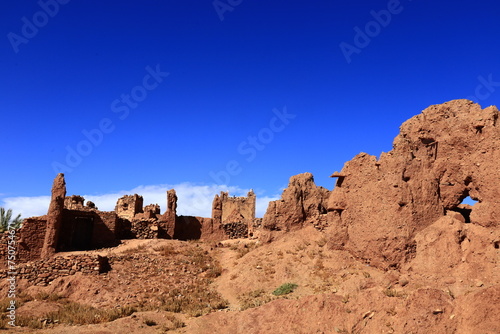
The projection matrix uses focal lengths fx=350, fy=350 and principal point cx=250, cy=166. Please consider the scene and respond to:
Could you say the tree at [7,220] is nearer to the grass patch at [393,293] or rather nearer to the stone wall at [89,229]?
the stone wall at [89,229]

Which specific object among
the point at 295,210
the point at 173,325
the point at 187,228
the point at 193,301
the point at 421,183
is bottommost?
the point at 173,325

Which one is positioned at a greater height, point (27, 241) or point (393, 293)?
point (27, 241)

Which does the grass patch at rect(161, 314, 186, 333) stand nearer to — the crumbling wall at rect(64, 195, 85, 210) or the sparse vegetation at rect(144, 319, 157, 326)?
the sparse vegetation at rect(144, 319, 157, 326)

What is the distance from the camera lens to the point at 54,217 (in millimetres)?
20906

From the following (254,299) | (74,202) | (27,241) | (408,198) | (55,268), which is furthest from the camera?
(74,202)

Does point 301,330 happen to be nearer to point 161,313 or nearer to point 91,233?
point 161,313

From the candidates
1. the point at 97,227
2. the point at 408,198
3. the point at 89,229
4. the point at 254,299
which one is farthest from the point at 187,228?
the point at 408,198

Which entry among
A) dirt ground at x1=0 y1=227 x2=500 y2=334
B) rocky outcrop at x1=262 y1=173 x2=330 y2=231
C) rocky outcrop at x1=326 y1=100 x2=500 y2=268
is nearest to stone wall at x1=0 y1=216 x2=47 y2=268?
dirt ground at x1=0 y1=227 x2=500 y2=334

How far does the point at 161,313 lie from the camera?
14.1 m

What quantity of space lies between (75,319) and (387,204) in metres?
13.2

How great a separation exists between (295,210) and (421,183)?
7.56 m

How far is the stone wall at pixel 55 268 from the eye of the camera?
1738 cm

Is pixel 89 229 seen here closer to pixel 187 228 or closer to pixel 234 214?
pixel 187 228

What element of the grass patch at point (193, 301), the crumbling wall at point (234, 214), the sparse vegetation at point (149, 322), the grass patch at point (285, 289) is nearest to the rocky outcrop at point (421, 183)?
the grass patch at point (285, 289)
